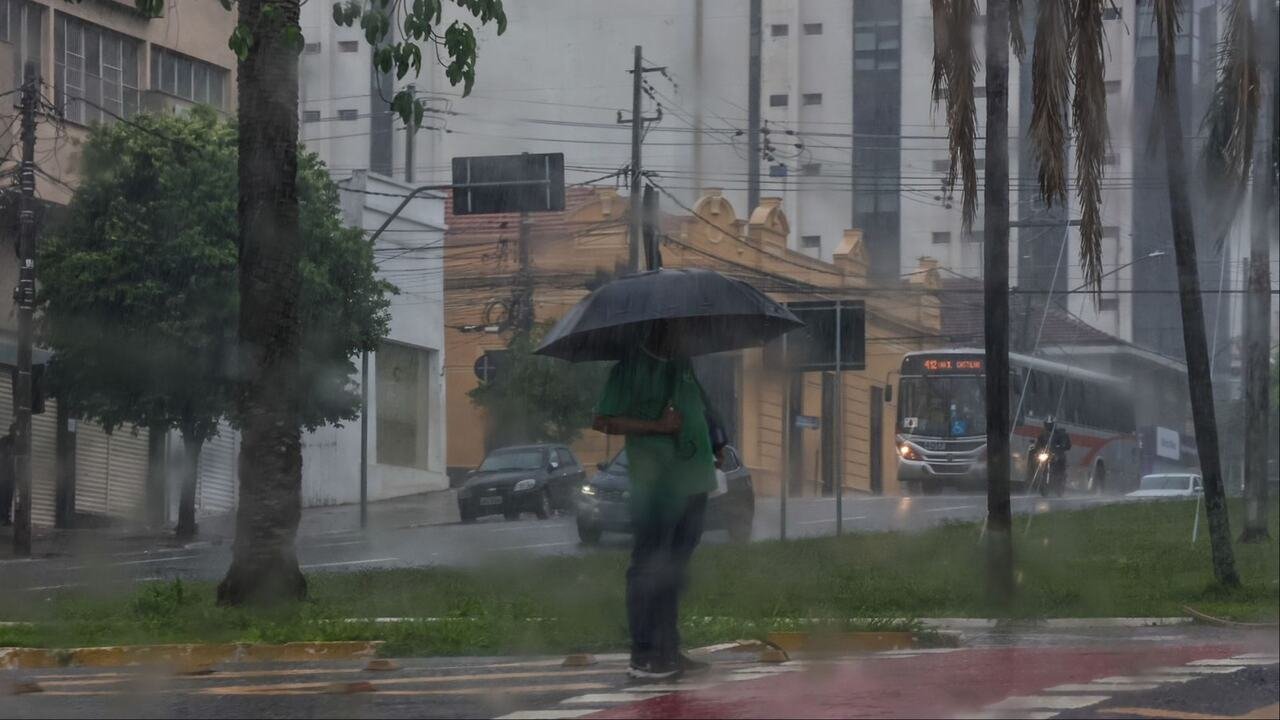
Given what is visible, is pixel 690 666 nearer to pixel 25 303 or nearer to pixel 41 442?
pixel 25 303

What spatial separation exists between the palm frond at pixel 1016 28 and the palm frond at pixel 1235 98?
119cm

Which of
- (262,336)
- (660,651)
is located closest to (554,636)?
(660,651)

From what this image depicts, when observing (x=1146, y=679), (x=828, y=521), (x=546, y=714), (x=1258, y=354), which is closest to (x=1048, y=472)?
(x=1258, y=354)

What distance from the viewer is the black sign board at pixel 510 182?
935 cm

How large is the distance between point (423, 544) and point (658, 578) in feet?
33.0

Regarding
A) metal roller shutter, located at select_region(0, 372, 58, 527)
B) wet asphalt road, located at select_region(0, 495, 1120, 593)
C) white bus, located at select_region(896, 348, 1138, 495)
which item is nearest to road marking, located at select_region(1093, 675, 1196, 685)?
wet asphalt road, located at select_region(0, 495, 1120, 593)

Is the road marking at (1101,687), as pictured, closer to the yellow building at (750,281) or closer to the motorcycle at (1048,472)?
the yellow building at (750,281)

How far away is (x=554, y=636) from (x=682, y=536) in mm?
2068

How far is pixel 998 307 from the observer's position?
441 inches

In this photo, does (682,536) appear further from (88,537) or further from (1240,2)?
(88,537)

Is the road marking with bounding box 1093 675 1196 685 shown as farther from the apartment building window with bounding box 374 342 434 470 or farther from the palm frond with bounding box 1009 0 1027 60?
the apartment building window with bounding box 374 342 434 470

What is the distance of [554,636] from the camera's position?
27.2ft

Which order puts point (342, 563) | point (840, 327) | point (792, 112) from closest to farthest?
point (792, 112)
point (840, 327)
point (342, 563)

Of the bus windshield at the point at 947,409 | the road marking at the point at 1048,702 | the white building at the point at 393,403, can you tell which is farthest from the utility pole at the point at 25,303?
the road marking at the point at 1048,702
